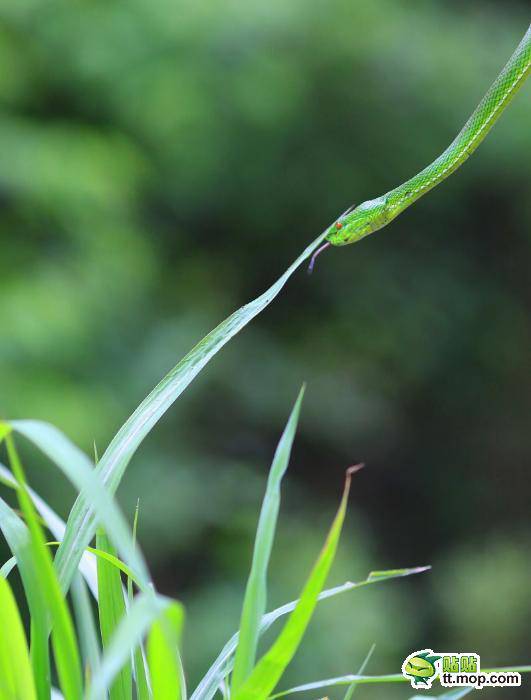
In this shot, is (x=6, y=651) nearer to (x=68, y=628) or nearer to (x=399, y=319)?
(x=68, y=628)

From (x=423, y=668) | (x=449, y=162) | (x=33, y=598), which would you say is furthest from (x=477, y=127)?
(x=33, y=598)

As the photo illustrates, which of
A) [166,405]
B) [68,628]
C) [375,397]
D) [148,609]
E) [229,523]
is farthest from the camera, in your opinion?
[375,397]

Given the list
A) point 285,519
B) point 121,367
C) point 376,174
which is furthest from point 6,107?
point 285,519

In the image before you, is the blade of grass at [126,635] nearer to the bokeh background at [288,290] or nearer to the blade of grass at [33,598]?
the blade of grass at [33,598]

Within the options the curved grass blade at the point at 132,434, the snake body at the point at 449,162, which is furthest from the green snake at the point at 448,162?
the curved grass blade at the point at 132,434

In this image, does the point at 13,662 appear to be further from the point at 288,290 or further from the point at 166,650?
the point at 288,290

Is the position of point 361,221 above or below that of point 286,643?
above
